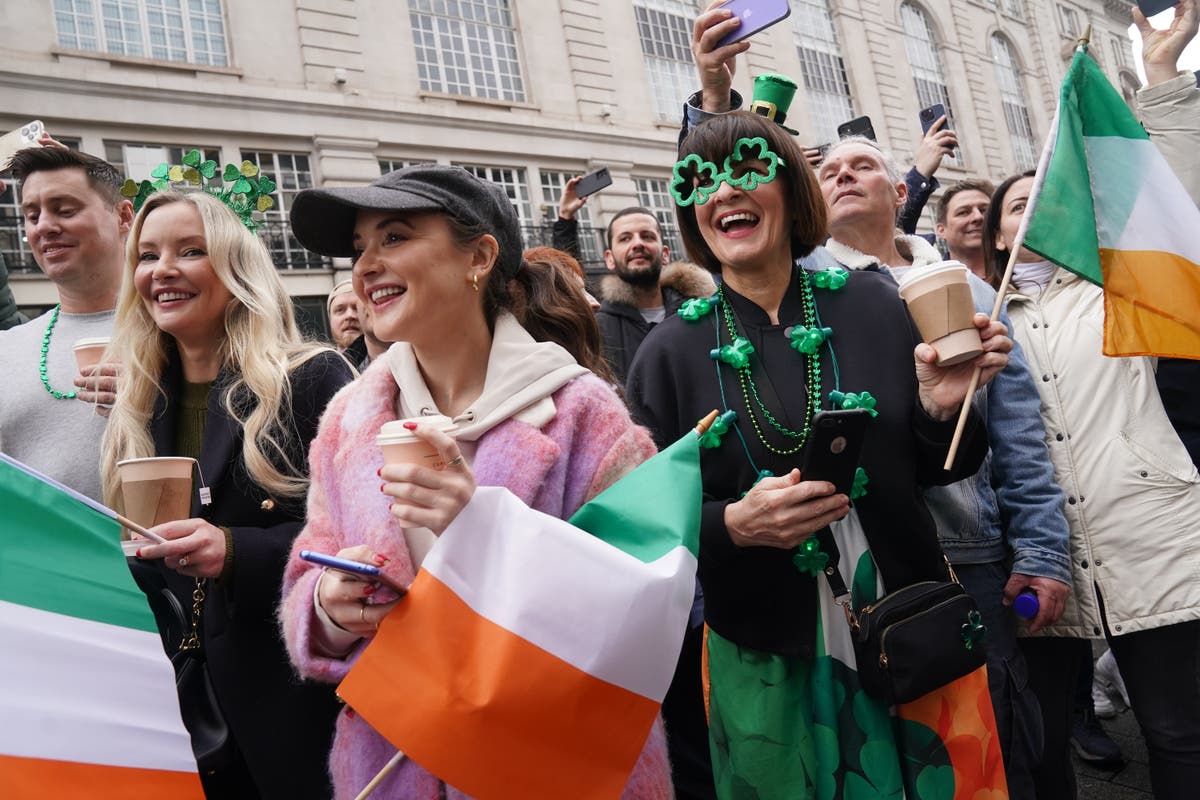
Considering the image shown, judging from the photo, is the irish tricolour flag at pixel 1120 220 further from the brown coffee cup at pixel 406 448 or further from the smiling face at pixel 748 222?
the brown coffee cup at pixel 406 448

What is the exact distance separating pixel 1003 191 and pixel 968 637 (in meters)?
2.14

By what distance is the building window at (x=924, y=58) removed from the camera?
27906 millimetres

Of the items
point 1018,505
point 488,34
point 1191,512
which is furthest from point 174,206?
point 488,34

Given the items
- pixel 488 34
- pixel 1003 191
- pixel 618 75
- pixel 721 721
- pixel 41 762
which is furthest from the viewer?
pixel 618 75

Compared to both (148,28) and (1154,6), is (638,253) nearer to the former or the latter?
(1154,6)

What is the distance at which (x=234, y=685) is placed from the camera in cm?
221

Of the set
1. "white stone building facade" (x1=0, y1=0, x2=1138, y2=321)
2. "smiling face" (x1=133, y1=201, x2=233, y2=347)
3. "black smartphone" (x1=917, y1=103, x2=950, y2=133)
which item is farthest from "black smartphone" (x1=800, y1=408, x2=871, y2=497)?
"white stone building facade" (x1=0, y1=0, x2=1138, y2=321)

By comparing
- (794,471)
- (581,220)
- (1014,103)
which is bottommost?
(794,471)

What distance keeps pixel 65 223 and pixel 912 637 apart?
3.22 meters

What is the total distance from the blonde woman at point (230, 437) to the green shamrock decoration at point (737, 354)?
123cm

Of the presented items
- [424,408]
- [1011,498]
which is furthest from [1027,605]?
[424,408]

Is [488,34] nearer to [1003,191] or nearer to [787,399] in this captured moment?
[1003,191]

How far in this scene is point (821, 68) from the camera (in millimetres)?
25375

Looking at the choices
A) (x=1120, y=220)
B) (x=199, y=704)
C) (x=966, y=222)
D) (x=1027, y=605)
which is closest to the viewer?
(x=199, y=704)
